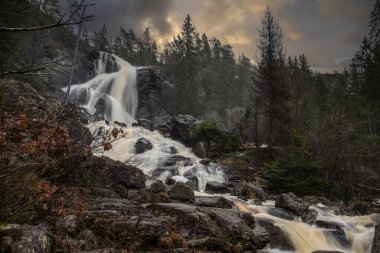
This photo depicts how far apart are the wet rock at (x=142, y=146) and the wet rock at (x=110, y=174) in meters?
16.4

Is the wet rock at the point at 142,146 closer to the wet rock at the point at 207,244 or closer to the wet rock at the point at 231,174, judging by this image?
the wet rock at the point at 231,174

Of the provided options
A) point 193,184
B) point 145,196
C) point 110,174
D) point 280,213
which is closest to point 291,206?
point 280,213

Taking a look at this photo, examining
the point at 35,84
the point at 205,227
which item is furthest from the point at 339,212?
the point at 35,84

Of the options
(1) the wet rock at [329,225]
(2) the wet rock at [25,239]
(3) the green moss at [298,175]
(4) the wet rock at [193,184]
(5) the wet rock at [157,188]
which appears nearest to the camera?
(2) the wet rock at [25,239]

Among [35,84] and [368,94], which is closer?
[35,84]

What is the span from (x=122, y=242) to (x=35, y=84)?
32.2m

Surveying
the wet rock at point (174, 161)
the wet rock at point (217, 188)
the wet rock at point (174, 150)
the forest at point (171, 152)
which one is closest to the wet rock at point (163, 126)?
the forest at point (171, 152)

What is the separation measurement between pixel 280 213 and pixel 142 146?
1770 centimetres

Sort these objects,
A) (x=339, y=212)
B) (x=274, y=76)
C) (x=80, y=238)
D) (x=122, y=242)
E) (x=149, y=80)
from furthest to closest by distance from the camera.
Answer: (x=149, y=80), (x=274, y=76), (x=339, y=212), (x=122, y=242), (x=80, y=238)

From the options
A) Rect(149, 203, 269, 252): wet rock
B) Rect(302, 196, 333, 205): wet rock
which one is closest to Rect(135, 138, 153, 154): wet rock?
Rect(302, 196, 333, 205): wet rock

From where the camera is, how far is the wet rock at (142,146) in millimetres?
29698

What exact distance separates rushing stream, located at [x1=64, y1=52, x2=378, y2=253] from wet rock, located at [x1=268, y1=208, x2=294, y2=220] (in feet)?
0.71

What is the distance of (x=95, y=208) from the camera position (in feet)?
28.0

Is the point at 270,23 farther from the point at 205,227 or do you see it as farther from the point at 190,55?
the point at 190,55
